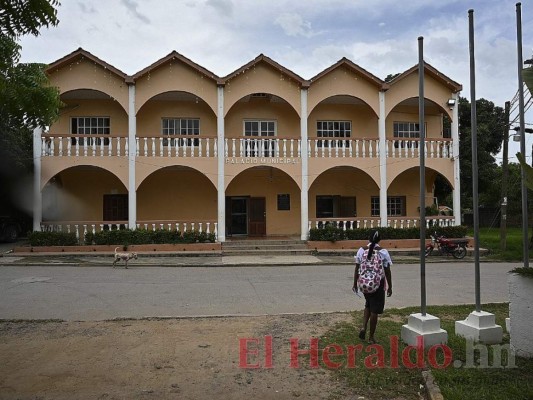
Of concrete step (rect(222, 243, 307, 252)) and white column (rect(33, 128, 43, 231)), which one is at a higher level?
white column (rect(33, 128, 43, 231))

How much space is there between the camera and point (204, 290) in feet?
34.3

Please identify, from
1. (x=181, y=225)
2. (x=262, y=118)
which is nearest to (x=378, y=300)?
(x=181, y=225)

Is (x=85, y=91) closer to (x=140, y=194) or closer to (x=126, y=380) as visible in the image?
(x=140, y=194)

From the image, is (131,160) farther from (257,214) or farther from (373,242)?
(373,242)

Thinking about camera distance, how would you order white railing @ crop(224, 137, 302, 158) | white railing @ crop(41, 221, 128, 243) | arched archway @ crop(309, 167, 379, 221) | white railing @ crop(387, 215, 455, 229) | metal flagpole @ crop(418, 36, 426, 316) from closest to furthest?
metal flagpole @ crop(418, 36, 426, 316)
white railing @ crop(41, 221, 128, 243)
white railing @ crop(224, 137, 302, 158)
white railing @ crop(387, 215, 455, 229)
arched archway @ crop(309, 167, 379, 221)

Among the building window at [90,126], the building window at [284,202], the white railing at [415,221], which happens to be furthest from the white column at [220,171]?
the white railing at [415,221]

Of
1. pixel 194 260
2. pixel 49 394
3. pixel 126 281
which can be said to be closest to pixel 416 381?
pixel 49 394

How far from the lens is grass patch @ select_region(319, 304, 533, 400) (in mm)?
4395

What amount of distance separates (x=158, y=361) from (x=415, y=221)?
54.3 ft

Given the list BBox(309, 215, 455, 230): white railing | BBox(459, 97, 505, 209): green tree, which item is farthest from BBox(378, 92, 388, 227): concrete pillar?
BBox(459, 97, 505, 209): green tree

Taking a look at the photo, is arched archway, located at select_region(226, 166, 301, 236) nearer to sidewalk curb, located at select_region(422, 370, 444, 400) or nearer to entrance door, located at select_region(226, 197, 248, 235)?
entrance door, located at select_region(226, 197, 248, 235)

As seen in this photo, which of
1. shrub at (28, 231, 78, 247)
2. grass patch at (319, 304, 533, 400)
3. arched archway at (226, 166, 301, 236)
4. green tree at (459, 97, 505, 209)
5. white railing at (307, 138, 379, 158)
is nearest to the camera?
grass patch at (319, 304, 533, 400)

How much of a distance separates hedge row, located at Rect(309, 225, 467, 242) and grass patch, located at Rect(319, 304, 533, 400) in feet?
39.3

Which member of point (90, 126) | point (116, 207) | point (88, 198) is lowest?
point (116, 207)
